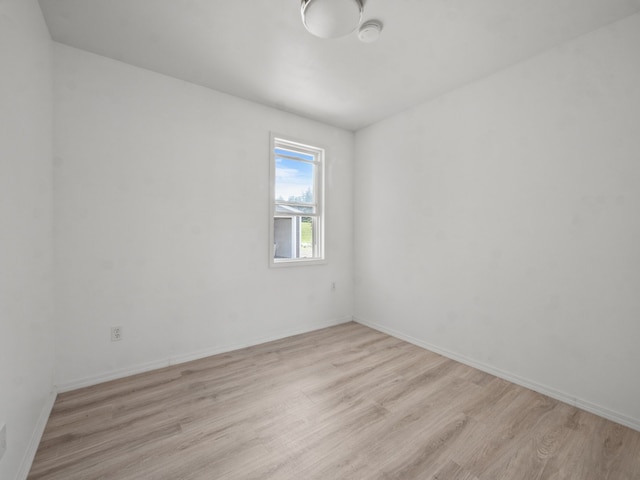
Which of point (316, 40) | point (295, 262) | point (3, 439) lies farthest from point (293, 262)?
point (3, 439)

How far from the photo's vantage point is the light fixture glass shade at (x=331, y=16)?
1712 mm

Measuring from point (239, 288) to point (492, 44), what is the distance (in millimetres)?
3158

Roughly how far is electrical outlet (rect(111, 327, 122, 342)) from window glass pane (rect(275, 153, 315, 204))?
2.05 m

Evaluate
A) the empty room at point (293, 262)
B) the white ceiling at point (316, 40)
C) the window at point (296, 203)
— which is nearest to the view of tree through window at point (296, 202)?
the window at point (296, 203)

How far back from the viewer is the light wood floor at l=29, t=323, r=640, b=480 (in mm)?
1523

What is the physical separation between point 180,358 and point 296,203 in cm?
211

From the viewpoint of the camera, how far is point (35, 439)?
64.8 inches

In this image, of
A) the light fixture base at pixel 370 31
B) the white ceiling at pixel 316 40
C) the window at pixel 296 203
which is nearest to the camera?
the white ceiling at pixel 316 40

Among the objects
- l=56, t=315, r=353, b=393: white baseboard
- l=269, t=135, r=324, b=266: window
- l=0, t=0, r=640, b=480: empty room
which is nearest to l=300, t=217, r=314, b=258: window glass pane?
l=269, t=135, r=324, b=266: window

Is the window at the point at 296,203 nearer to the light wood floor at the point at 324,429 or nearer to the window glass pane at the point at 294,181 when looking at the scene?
the window glass pane at the point at 294,181

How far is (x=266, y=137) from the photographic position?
10.7 ft

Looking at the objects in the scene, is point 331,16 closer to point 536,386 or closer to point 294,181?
point 294,181

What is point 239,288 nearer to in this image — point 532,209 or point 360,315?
point 360,315

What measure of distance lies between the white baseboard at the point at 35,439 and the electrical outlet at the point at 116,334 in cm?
49
